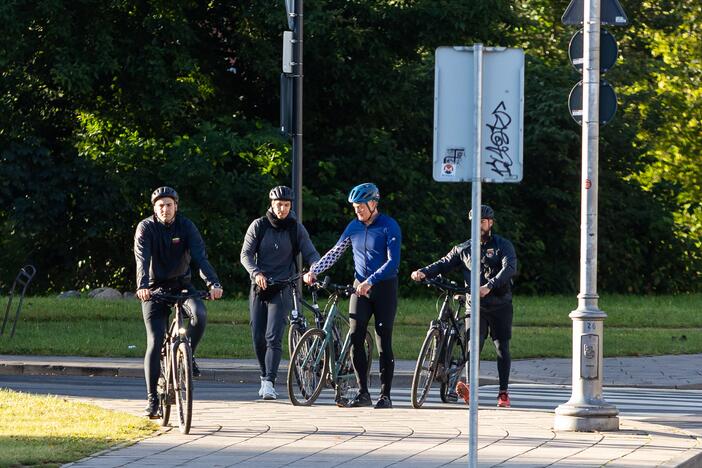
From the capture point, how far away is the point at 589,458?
962 cm

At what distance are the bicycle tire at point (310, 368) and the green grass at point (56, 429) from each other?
1745 mm

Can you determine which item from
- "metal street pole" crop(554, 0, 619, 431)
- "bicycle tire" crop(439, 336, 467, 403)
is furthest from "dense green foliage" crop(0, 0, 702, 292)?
"metal street pole" crop(554, 0, 619, 431)

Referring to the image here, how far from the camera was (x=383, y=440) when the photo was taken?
1041 cm

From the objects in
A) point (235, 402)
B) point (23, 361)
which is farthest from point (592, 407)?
point (23, 361)

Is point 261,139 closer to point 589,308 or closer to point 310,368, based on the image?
point 310,368

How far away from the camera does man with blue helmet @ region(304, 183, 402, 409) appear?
42.2ft

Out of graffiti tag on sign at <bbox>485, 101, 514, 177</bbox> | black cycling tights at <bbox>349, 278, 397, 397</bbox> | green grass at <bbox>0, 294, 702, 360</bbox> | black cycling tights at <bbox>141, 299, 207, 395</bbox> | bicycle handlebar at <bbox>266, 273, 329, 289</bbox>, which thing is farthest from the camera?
green grass at <bbox>0, 294, 702, 360</bbox>

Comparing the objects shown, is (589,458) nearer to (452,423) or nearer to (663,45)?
(452,423)

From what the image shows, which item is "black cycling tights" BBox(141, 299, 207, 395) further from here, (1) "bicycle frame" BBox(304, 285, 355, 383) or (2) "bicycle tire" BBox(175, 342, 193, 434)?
(1) "bicycle frame" BBox(304, 285, 355, 383)

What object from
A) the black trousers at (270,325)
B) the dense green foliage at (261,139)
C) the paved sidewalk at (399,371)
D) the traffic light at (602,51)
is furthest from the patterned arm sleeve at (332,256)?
the dense green foliage at (261,139)

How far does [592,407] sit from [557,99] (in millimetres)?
25147

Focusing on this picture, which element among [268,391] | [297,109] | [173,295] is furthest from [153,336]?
[297,109]

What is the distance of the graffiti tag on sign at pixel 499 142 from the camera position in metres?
8.09

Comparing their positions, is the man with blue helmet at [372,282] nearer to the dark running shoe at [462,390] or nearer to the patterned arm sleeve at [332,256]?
the patterned arm sleeve at [332,256]
